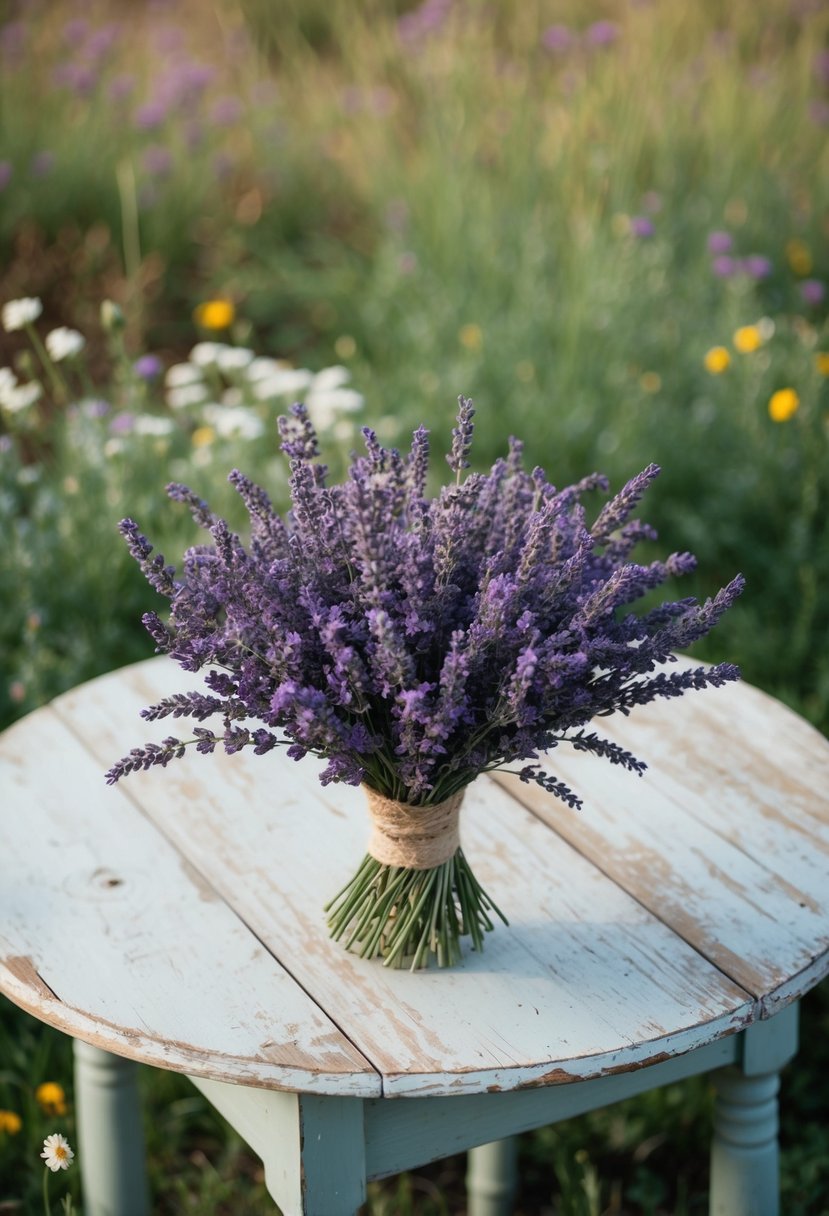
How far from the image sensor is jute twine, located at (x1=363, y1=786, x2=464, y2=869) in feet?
4.66

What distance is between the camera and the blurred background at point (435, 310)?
7.89 feet

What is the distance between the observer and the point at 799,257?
3.86m

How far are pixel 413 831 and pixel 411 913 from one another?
10 centimetres

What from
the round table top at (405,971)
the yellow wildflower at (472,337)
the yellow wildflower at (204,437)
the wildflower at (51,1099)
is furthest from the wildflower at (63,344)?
the wildflower at (51,1099)

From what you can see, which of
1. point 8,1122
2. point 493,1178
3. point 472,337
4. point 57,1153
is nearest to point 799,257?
point 472,337

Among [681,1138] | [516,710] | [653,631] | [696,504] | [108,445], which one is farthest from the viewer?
[696,504]

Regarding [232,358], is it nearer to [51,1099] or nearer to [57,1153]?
[51,1099]

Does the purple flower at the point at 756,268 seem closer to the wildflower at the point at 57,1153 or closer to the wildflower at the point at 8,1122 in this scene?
the wildflower at the point at 8,1122

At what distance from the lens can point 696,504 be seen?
11.0ft

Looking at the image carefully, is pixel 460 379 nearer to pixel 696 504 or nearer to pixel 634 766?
pixel 696 504

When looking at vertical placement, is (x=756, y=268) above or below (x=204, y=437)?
above

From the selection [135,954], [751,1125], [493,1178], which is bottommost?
[493,1178]

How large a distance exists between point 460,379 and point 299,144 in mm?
2000

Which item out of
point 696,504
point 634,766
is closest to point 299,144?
point 696,504
